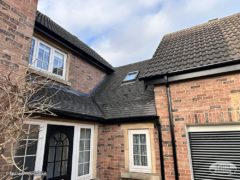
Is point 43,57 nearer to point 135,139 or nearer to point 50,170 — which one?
point 50,170

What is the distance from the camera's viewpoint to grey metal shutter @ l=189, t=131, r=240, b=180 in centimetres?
439

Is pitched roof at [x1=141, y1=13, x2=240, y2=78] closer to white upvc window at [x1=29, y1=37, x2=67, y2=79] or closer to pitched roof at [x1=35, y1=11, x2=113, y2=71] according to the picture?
pitched roof at [x1=35, y1=11, x2=113, y2=71]

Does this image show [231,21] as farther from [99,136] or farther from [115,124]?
[99,136]

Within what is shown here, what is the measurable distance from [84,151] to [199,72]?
523 cm

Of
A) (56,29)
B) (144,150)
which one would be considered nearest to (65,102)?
(144,150)

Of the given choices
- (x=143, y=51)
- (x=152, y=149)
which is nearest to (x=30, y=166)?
(x=152, y=149)

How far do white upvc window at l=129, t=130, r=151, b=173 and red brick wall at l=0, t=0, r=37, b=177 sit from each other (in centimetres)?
413

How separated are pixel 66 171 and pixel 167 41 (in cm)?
737

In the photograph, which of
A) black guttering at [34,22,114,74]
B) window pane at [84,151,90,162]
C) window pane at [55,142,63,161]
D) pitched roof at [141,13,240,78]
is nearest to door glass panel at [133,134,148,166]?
window pane at [84,151,90,162]

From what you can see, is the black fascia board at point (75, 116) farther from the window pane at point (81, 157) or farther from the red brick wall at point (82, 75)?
the red brick wall at point (82, 75)

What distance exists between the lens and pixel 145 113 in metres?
6.00

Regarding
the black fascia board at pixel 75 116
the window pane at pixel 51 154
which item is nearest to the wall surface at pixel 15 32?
the black fascia board at pixel 75 116

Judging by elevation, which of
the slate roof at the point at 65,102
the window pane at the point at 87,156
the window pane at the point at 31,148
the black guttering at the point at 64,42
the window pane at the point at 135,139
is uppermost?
the black guttering at the point at 64,42

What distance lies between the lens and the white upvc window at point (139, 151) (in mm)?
5906
